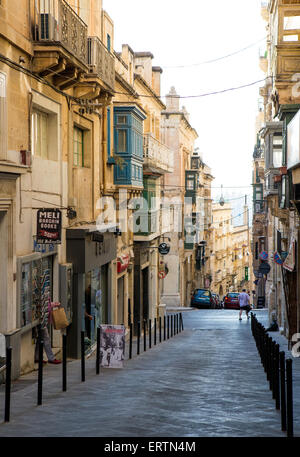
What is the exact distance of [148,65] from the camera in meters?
37.6

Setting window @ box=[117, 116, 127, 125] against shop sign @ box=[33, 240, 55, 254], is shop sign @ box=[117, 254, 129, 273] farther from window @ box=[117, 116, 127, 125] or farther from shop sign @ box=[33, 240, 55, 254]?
shop sign @ box=[33, 240, 55, 254]

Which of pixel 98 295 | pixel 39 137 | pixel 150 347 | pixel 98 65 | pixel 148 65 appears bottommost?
pixel 150 347

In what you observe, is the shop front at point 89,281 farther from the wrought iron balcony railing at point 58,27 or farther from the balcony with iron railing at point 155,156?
the balcony with iron railing at point 155,156

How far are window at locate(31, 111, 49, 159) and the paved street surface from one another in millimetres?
4578

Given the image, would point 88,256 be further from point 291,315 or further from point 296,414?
point 296,414

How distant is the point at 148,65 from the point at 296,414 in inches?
1189

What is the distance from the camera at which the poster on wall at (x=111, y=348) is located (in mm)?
13828

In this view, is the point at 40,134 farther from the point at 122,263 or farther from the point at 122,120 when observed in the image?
the point at 122,263

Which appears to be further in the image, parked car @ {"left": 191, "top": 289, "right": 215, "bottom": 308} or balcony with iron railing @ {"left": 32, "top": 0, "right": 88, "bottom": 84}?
parked car @ {"left": 191, "top": 289, "right": 215, "bottom": 308}

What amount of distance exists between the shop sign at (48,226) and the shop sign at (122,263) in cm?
1134

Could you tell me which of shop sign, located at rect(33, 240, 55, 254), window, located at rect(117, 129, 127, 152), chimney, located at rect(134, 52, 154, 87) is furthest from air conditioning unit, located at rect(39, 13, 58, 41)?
chimney, located at rect(134, 52, 154, 87)

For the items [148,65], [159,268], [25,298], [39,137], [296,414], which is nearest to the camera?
[296,414]

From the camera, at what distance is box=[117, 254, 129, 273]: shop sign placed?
1028 inches

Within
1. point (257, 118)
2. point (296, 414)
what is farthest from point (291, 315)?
point (257, 118)
